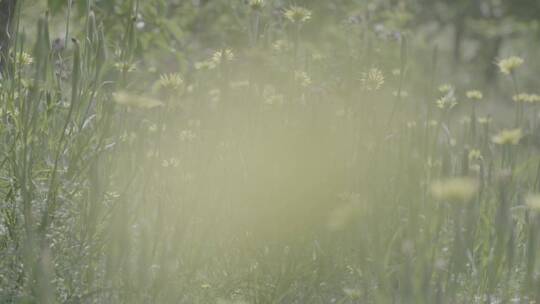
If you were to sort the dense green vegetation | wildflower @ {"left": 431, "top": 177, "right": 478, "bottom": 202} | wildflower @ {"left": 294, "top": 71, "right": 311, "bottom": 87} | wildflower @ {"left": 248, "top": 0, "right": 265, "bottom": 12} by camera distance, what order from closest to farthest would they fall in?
wildflower @ {"left": 431, "top": 177, "right": 478, "bottom": 202} → the dense green vegetation → wildflower @ {"left": 248, "top": 0, "right": 265, "bottom": 12} → wildflower @ {"left": 294, "top": 71, "right": 311, "bottom": 87}

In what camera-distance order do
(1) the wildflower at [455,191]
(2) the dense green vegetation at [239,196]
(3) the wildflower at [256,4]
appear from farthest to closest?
(3) the wildflower at [256,4] → (2) the dense green vegetation at [239,196] → (1) the wildflower at [455,191]

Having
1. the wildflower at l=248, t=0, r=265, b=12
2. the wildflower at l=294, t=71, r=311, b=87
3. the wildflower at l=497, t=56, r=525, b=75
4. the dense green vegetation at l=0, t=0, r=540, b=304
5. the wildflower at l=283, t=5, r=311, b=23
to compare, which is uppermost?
the wildflower at l=248, t=0, r=265, b=12

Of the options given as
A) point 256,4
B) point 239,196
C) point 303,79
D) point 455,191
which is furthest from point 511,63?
point 455,191

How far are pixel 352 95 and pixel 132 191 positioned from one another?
70cm

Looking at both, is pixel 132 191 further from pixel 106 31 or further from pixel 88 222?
pixel 106 31

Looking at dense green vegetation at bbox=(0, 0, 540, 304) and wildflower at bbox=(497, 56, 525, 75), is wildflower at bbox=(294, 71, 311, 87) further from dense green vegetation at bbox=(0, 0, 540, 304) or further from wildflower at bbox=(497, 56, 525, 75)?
wildflower at bbox=(497, 56, 525, 75)

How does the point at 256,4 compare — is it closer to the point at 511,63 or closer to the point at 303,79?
the point at 303,79

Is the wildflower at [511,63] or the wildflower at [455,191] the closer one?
the wildflower at [455,191]

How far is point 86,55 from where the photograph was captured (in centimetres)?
170

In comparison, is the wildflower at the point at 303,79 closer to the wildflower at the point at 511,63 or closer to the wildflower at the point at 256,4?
the wildflower at the point at 256,4

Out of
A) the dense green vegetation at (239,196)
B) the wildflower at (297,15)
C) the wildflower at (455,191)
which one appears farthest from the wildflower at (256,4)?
the wildflower at (455,191)

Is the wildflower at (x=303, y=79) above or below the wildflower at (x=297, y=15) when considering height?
below

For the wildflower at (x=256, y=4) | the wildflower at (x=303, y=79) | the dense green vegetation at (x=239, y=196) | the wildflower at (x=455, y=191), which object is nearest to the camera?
the wildflower at (x=455, y=191)

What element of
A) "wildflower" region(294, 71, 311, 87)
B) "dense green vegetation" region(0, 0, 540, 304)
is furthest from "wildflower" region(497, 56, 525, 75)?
"wildflower" region(294, 71, 311, 87)
